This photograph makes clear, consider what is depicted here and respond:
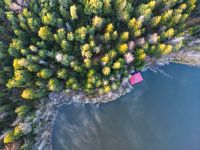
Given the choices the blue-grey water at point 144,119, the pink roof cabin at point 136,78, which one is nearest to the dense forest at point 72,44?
the pink roof cabin at point 136,78

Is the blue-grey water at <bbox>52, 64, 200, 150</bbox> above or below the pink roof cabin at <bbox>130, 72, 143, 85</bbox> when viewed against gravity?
below

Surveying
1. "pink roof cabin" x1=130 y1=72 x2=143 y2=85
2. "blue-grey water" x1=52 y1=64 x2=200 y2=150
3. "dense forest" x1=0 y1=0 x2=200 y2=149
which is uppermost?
"dense forest" x1=0 y1=0 x2=200 y2=149

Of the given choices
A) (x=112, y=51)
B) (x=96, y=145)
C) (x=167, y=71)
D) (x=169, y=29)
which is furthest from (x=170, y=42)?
(x=96, y=145)

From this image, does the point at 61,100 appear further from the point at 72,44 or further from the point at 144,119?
the point at 144,119

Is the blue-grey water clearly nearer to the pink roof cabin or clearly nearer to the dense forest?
the pink roof cabin

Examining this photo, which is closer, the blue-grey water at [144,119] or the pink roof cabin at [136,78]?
the blue-grey water at [144,119]

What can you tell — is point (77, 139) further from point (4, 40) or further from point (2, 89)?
point (4, 40)

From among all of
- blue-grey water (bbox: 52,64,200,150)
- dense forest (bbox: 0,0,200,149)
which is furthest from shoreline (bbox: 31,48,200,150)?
dense forest (bbox: 0,0,200,149)

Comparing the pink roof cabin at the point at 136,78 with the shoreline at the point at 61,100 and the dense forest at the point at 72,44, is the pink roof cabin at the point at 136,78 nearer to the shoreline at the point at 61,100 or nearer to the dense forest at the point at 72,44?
the shoreline at the point at 61,100
